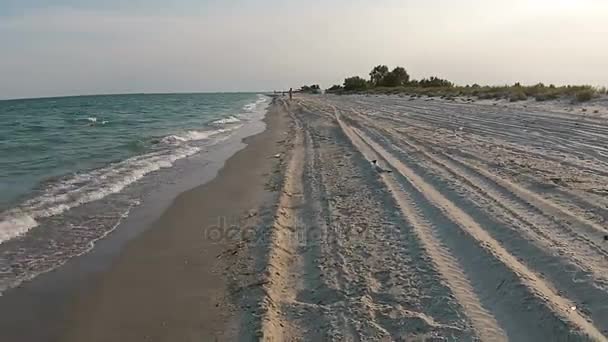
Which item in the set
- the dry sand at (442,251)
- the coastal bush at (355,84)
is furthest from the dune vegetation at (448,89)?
the dry sand at (442,251)

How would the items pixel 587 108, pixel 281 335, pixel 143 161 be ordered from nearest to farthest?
pixel 281 335 → pixel 143 161 → pixel 587 108

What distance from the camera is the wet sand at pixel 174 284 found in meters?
3.93

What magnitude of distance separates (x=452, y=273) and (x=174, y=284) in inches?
106

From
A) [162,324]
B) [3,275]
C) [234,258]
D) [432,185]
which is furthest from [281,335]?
[432,185]

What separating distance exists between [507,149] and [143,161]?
9158 millimetres

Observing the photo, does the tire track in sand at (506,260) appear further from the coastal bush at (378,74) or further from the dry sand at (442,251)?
the coastal bush at (378,74)

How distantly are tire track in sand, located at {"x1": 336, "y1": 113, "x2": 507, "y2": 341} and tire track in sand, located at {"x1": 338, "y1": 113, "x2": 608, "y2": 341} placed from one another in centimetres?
7

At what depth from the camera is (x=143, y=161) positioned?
1297 centimetres

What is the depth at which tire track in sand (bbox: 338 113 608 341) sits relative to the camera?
3.34 metres

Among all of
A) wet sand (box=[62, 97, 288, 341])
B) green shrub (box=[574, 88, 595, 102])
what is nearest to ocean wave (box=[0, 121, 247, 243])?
wet sand (box=[62, 97, 288, 341])

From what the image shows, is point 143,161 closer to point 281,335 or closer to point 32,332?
point 32,332

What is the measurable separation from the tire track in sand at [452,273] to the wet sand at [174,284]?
6.04 ft

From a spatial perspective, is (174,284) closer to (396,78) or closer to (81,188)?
(81,188)

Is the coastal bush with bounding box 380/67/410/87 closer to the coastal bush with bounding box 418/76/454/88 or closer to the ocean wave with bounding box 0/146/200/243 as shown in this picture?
the coastal bush with bounding box 418/76/454/88
